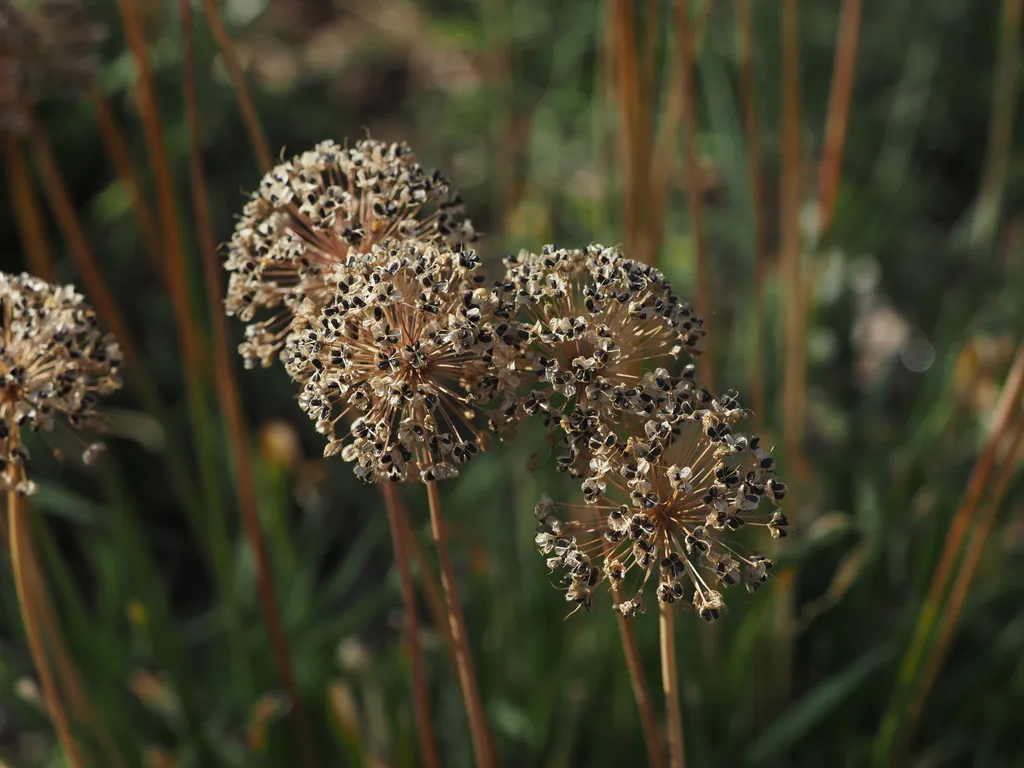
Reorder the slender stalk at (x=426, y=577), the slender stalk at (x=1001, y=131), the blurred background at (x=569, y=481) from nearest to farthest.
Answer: the slender stalk at (x=426, y=577) < the blurred background at (x=569, y=481) < the slender stalk at (x=1001, y=131)

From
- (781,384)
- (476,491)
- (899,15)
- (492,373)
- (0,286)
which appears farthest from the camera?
(899,15)

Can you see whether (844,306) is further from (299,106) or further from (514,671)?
(299,106)

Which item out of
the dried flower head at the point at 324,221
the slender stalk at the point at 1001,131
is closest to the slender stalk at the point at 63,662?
the dried flower head at the point at 324,221

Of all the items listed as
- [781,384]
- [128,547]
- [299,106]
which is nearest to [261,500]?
[128,547]

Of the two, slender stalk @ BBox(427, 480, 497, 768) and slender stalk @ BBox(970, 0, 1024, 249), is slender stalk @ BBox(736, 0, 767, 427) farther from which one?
slender stalk @ BBox(970, 0, 1024, 249)

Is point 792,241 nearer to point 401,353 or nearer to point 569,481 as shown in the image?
point 569,481

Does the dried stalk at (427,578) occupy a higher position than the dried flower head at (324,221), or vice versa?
the dried flower head at (324,221)

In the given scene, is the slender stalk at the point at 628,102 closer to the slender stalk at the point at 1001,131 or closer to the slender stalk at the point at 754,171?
the slender stalk at the point at 754,171
